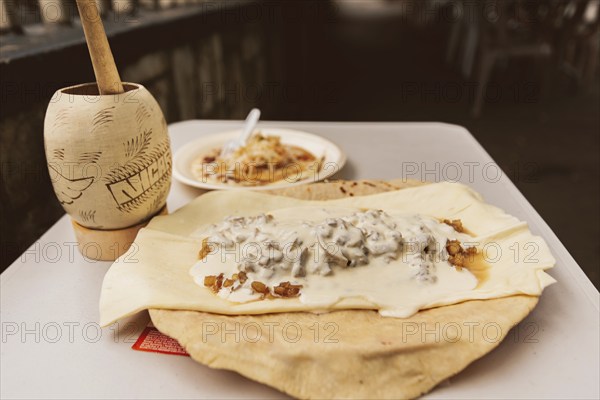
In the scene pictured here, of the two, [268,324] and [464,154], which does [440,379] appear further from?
[464,154]

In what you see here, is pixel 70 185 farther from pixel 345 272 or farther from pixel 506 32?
pixel 506 32

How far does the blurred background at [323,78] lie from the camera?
1641 mm

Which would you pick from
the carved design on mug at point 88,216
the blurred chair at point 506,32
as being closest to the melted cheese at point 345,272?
the carved design on mug at point 88,216

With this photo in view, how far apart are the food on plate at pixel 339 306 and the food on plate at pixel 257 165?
0.34 meters

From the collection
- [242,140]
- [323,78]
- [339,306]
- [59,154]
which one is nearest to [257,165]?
[242,140]

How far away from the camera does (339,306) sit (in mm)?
777

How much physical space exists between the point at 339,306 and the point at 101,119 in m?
0.56

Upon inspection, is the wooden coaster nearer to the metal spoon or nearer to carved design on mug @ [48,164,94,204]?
carved design on mug @ [48,164,94,204]

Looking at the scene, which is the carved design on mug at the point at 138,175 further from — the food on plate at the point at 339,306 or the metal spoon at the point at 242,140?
the metal spoon at the point at 242,140

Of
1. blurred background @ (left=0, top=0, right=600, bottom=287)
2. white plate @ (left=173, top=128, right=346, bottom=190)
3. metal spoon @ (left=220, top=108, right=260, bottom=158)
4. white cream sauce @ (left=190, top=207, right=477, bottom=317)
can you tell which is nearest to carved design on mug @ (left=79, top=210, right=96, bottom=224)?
white cream sauce @ (left=190, top=207, right=477, bottom=317)

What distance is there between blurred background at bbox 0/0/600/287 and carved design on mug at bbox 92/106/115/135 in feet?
2.45

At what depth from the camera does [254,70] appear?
16.0ft

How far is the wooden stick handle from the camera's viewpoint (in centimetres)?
88

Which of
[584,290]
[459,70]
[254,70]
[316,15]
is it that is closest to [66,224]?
[584,290]
